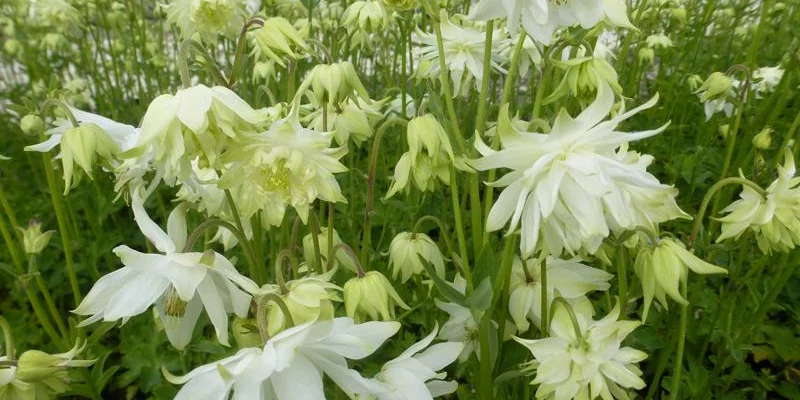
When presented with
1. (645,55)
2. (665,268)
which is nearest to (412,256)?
(665,268)

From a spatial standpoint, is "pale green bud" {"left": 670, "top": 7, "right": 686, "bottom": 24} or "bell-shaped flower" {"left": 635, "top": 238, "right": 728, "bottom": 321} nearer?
"bell-shaped flower" {"left": 635, "top": 238, "right": 728, "bottom": 321}

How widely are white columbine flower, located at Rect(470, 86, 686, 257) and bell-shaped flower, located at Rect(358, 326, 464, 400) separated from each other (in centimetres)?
27

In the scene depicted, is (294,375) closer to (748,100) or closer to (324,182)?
(324,182)

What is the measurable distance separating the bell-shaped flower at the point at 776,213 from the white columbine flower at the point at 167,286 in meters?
1.10

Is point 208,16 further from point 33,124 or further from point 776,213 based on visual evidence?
point 776,213

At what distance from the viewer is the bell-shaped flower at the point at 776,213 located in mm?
1521

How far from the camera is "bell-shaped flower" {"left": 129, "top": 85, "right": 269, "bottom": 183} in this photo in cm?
111

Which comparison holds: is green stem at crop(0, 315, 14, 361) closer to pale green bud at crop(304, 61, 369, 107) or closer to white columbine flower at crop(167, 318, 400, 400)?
white columbine flower at crop(167, 318, 400, 400)

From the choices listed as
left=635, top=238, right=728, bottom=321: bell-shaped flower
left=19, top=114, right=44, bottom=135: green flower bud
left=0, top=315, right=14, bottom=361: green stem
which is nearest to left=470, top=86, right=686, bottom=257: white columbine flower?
left=635, top=238, right=728, bottom=321: bell-shaped flower

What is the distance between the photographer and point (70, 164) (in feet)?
4.87

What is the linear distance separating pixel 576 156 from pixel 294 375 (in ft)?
1.95

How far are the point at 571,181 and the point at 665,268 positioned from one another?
1.08 ft

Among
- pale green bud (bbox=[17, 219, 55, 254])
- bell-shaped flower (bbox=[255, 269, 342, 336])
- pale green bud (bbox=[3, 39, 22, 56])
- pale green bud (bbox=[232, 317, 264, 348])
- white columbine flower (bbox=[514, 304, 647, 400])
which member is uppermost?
bell-shaped flower (bbox=[255, 269, 342, 336])

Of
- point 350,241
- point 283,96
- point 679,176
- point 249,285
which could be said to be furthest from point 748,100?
point 249,285
